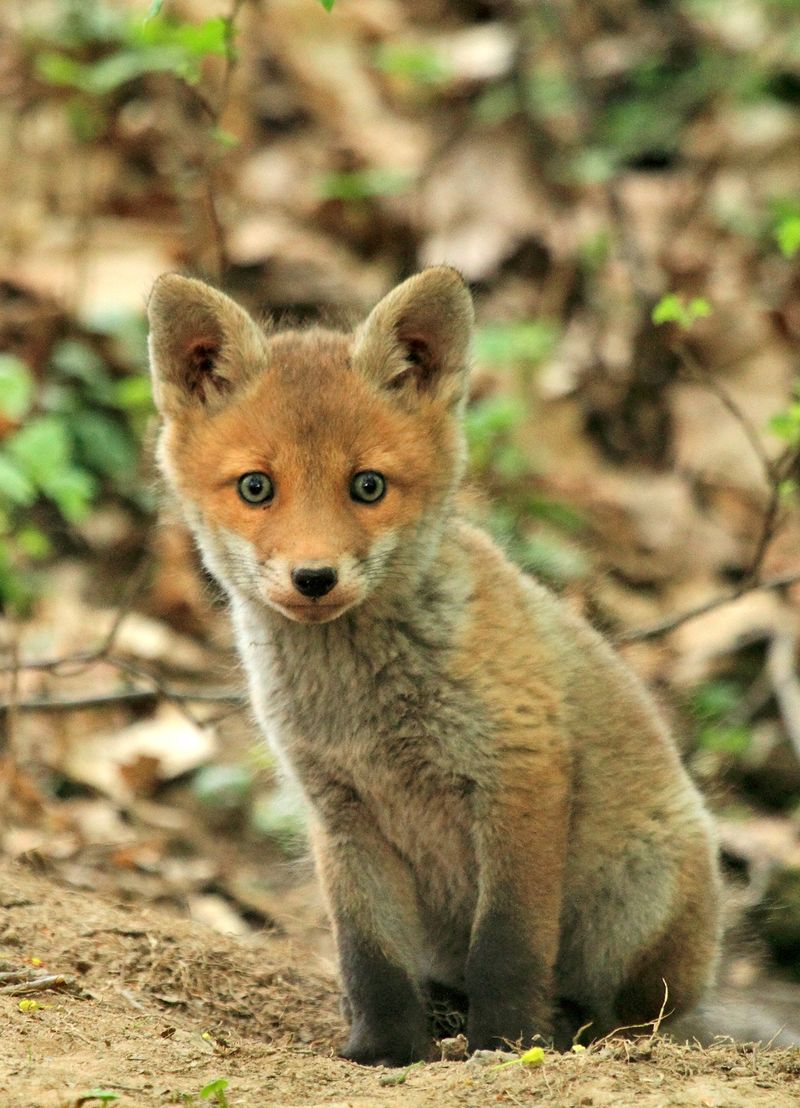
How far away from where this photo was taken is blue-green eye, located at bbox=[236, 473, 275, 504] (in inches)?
164

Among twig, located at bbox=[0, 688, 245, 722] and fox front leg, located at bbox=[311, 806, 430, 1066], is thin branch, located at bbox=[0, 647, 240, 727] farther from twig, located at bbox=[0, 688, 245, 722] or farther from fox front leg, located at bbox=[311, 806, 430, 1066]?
fox front leg, located at bbox=[311, 806, 430, 1066]

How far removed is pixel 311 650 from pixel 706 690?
13.9 ft

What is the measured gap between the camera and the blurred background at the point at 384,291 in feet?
23.3

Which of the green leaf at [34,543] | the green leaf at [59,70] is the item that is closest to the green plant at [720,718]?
the green leaf at [34,543]

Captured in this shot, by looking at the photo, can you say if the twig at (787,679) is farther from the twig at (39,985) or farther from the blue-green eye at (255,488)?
the twig at (39,985)

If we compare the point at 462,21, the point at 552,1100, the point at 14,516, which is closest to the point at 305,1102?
the point at 552,1100

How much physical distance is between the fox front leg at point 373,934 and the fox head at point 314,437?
868 mm

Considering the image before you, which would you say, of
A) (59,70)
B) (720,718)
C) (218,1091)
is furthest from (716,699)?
(59,70)

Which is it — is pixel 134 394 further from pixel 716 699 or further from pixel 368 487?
pixel 368 487

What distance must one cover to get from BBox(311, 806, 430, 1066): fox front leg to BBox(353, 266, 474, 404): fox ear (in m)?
1.44

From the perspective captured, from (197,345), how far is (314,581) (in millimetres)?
1086

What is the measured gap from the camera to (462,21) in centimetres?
1203

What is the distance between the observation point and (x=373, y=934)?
4582 mm

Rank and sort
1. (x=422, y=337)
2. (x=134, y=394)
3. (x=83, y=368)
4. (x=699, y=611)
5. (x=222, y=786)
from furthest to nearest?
(x=83, y=368), (x=134, y=394), (x=222, y=786), (x=699, y=611), (x=422, y=337)
